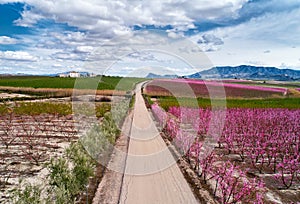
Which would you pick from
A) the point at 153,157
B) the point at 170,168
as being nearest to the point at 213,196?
the point at 170,168

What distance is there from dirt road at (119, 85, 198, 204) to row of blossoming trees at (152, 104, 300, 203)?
62 cm

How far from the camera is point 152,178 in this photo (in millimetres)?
7348

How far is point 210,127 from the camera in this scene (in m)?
13.6

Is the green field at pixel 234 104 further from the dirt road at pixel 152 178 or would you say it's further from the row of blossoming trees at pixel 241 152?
the dirt road at pixel 152 178

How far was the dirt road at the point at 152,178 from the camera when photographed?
243 inches

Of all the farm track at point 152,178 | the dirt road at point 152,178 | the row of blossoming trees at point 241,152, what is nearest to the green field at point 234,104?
the row of blossoming trees at point 241,152

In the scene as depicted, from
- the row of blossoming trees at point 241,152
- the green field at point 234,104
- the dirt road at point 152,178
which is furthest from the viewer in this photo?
the green field at point 234,104

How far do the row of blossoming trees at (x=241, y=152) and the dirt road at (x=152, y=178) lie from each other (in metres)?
0.62

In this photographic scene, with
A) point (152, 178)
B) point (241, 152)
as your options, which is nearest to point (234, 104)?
point (241, 152)

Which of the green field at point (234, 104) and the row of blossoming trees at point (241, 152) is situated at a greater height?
the green field at point (234, 104)

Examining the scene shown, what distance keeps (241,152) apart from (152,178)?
3779 mm

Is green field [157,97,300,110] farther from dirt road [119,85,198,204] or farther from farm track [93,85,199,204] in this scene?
dirt road [119,85,198,204]

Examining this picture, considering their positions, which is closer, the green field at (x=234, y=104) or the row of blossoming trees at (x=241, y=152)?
the row of blossoming trees at (x=241, y=152)

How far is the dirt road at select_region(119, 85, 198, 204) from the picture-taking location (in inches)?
243
